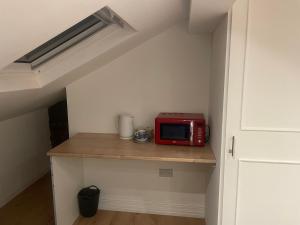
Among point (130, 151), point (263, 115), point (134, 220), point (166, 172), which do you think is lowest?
point (134, 220)

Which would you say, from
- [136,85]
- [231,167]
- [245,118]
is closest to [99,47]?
[136,85]

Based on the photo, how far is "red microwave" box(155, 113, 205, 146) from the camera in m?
2.06

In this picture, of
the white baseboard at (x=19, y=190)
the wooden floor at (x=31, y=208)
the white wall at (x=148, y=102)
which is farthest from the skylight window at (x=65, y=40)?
the white baseboard at (x=19, y=190)

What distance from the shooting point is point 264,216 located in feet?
5.25

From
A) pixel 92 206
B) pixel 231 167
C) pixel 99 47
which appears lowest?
pixel 92 206

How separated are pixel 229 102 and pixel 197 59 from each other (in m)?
0.90

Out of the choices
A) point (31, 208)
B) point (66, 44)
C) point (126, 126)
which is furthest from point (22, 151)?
point (66, 44)

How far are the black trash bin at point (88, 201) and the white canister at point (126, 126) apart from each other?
0.71 m

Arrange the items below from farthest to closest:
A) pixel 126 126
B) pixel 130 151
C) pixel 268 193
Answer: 1. pixel 126 126
2. pixel 130 151
3. pixel 268 193

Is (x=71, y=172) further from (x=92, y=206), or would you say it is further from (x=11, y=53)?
(x=11, y=53)

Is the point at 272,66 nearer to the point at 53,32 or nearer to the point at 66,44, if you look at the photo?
the point at 53,32

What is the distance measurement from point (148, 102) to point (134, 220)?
48.6 inches

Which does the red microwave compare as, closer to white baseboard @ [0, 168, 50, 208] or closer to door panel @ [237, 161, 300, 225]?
door panel @ [237, 161, 300, 225]

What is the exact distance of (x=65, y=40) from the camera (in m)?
1.75
